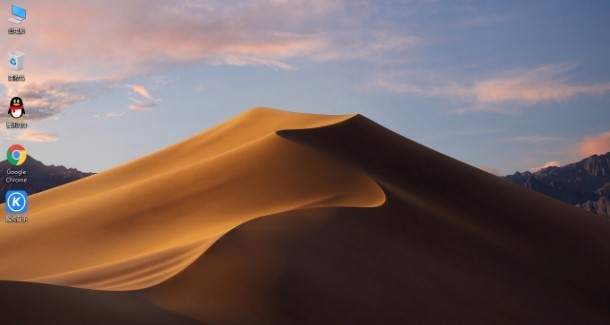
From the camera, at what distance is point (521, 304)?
15.2 meters

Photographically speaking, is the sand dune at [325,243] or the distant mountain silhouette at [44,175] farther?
the distant mountain silhouette at [44,175]

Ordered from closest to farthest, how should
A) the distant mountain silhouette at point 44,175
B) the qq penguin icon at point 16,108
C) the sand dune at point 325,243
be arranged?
the sand dune at point 325,243, the qq penguin icon at point 16,108, the distant mountain silhouette at point 44,175

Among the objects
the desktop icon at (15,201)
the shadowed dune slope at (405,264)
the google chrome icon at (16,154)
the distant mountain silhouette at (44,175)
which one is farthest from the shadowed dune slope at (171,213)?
the distant mountain silhouette at (44,175)

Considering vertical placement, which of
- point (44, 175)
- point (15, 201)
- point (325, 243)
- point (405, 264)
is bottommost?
point (405, 264)

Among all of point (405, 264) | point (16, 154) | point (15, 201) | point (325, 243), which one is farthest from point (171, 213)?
point (405, 264)

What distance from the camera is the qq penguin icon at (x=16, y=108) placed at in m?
14.8

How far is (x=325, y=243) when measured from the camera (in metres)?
14.5

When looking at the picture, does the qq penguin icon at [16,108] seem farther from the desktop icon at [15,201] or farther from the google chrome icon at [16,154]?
the desktop icon at [15,201]

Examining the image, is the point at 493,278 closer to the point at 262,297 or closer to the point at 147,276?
the point at 262,297

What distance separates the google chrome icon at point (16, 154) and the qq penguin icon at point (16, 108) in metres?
1.26

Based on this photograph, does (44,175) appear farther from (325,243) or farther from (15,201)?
(325,243)

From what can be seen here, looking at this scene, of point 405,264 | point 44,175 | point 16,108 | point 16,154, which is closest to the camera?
point 405,264

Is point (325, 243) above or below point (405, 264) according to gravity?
above

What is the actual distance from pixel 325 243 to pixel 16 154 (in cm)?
832
